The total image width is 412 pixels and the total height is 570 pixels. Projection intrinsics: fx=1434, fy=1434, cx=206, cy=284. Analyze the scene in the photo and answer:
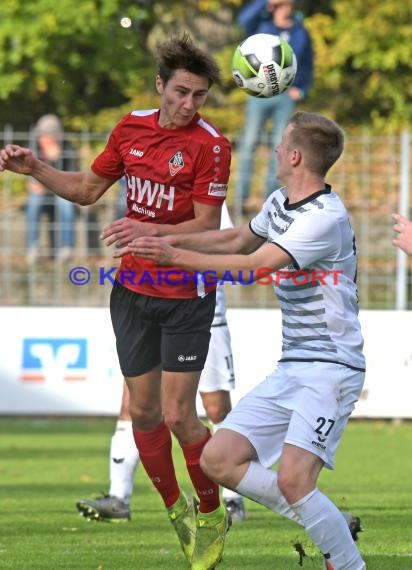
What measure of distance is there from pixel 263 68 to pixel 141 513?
311 cm

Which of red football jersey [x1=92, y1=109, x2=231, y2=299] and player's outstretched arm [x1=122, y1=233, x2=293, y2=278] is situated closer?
player's outstretched arm [x1=122, y1=233, x2=293, y2=278]

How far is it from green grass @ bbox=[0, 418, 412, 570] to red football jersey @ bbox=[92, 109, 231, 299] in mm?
1443

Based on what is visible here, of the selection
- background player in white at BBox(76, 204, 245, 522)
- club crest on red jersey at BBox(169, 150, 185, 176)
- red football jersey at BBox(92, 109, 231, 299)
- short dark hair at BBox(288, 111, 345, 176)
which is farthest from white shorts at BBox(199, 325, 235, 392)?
short dark hair at BBox(288, 111, 345, 176)

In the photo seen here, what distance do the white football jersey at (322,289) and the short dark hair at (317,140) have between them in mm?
146

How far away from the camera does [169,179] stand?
24.5 feet

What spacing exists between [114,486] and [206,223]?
236cm

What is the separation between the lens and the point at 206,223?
747cm

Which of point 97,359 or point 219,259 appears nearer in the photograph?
point 219,259

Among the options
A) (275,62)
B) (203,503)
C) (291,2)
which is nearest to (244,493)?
(203,503)

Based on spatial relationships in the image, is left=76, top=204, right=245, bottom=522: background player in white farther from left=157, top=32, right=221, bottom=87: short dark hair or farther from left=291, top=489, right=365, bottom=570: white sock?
left=291, top=489, right=365, bottom=570: white sock

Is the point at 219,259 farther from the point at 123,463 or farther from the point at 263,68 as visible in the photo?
the point at 123,463

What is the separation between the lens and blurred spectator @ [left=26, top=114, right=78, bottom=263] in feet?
50.8

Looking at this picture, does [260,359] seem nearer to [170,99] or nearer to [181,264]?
[170,99]

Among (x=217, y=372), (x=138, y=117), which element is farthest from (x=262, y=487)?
(x=217, y=372)
